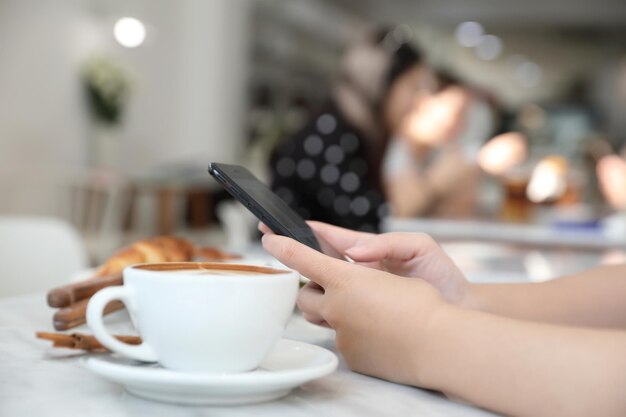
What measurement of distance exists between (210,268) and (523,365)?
0.61ft

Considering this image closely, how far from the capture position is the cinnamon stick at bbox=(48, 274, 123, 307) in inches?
25.2

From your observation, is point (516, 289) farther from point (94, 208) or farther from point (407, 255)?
point (94, 208)

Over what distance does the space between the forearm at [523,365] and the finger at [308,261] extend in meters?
0.07

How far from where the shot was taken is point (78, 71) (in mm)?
5129

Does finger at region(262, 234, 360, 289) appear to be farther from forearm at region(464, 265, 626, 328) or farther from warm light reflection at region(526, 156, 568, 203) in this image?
warm light reflection at region(526, 156, 568, 203)

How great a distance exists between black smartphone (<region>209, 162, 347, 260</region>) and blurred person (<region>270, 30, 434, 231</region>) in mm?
1832

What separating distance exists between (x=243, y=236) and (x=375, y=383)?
1.77 meters

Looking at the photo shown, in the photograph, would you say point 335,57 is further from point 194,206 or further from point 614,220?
point 614,220

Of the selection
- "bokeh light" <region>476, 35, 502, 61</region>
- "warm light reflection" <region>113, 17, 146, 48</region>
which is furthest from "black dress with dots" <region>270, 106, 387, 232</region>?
"bokeh light" <region>476, 35, 502, 61</region>

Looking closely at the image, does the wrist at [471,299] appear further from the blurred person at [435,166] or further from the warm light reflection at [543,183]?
the blurred person at [435,166]

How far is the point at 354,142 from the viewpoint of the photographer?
2543 mm

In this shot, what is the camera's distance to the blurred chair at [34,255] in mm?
1300

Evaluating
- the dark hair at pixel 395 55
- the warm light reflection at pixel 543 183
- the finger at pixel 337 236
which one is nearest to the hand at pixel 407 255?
the finger at pixel 337 236

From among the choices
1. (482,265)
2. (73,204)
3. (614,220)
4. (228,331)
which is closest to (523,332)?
(228,331)
